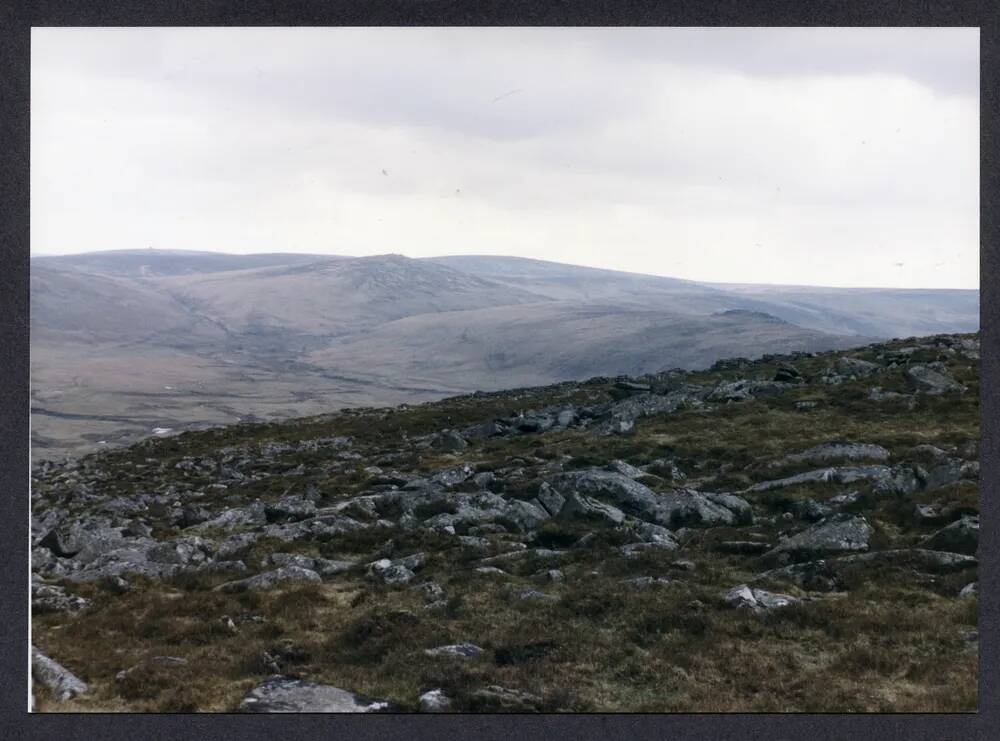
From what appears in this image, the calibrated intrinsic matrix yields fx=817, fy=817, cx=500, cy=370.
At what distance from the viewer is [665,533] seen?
49.5 feet

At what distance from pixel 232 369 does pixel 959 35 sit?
165m

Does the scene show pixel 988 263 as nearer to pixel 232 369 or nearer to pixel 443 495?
pixel 443 495

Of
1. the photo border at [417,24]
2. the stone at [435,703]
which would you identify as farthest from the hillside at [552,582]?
the photo border at [417,24]

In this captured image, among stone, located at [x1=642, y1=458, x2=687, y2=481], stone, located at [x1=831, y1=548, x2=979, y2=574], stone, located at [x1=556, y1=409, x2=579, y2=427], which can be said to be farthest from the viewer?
stone, located at [x1=556, y1=409, x2=579, y2=427]

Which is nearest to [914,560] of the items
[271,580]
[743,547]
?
[743,547]

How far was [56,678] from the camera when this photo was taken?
31.4 ft

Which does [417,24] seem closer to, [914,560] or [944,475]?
[914,560]

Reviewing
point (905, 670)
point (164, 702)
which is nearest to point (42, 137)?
point (164, 702)

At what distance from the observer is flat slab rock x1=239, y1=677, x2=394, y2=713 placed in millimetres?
9180

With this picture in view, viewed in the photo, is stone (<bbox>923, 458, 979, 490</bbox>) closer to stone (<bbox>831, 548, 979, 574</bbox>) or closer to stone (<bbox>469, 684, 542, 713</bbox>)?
stone (<bbox>831, 548, 979, 574</bbox>)

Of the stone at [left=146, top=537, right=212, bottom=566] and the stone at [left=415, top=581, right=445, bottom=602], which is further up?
the stone at [left=415, top=581, right=445, bottom=602]

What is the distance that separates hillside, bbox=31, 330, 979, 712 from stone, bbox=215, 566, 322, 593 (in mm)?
40

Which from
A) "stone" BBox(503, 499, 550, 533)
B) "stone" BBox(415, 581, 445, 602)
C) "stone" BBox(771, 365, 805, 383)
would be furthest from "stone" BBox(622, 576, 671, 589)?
"stone" BBox(771, 365, 805, 383)

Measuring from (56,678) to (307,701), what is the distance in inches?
119
